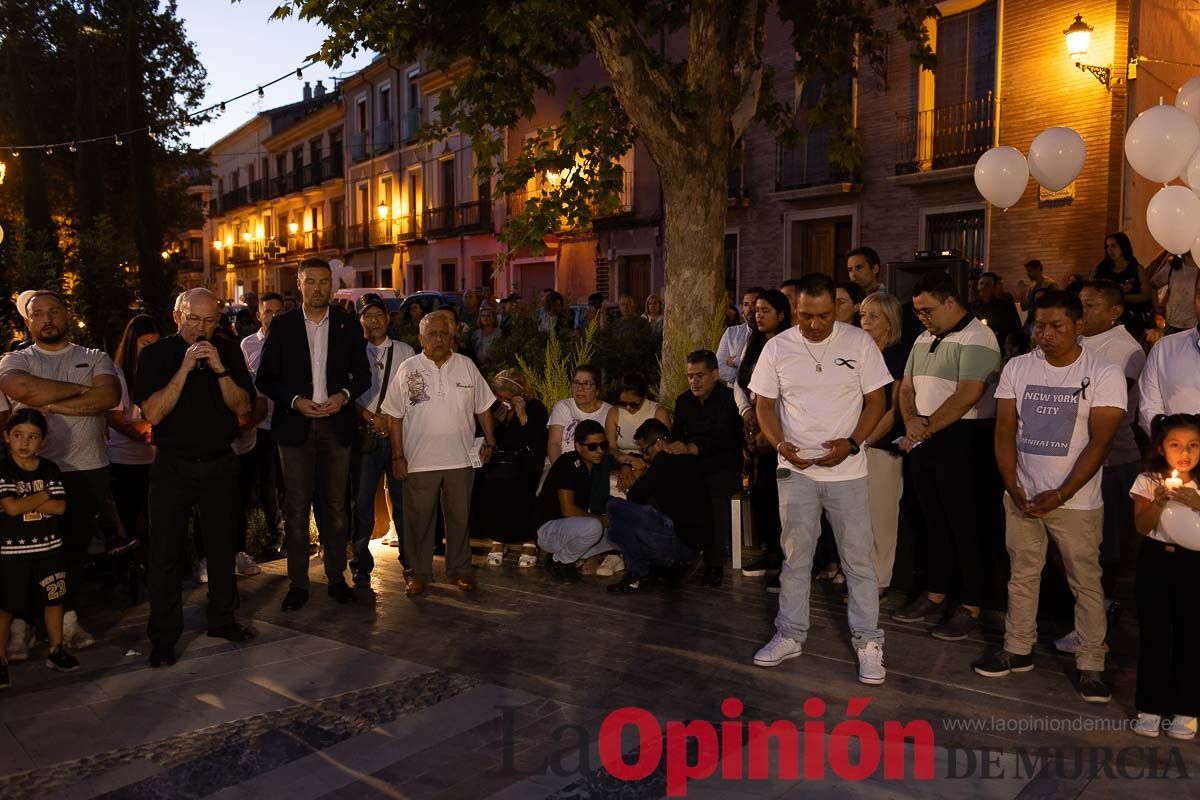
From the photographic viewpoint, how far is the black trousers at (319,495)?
6.22 metres

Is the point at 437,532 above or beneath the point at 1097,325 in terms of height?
beneath

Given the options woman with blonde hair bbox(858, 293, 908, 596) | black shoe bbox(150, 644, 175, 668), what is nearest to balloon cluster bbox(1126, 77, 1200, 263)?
woman with blonde hair bbox(858, 293, 908, 596)

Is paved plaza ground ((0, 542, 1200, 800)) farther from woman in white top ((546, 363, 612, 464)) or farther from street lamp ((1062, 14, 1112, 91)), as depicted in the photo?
street lamp ((1062, 14, 1112, 91))

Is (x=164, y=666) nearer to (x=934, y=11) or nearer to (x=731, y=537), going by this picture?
(x=731, y=537)

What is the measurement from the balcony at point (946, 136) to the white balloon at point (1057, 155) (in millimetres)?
4805

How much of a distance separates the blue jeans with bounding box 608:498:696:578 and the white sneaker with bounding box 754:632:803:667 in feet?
4.56

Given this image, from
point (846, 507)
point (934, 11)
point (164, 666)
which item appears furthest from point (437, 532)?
point (934, 11)

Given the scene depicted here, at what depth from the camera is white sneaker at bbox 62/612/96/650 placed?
559cm

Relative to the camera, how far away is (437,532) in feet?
25.5

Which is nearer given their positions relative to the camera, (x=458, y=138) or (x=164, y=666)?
(x=164, y=666)

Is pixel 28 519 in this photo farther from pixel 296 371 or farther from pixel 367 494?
pixel 367 494

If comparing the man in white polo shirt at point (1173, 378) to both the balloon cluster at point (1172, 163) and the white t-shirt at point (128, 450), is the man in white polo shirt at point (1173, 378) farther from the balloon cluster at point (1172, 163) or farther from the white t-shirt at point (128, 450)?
the white t-shirt at point (128, 450)

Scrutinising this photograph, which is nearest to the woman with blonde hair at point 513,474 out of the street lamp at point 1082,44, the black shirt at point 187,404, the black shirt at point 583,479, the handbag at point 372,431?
the black shirt at point 583,479

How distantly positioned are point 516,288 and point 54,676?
23012 millimetres
